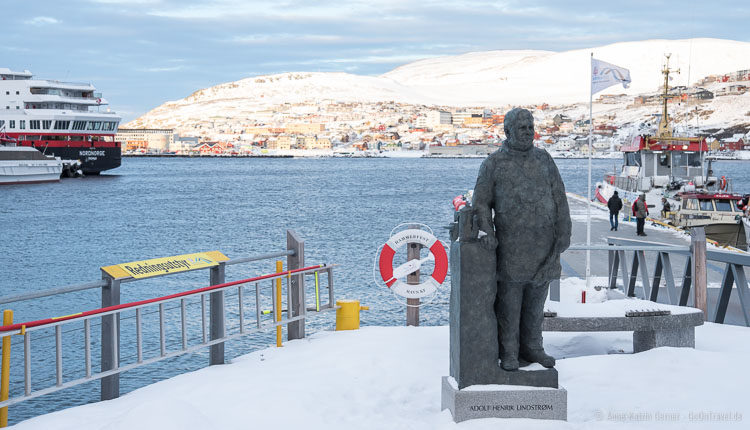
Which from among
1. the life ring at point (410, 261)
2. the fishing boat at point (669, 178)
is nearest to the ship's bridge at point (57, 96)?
the fishing boat at point (669, 178)

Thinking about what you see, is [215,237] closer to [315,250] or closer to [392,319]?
[315,250]

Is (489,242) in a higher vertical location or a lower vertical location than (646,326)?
higher

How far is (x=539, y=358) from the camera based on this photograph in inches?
287

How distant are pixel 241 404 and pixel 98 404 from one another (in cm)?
157

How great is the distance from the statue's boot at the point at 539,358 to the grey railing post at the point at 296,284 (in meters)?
4.17

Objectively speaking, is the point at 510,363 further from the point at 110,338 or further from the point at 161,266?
the point at 161,266

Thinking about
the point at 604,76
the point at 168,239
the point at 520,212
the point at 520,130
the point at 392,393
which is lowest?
the point at 168,239

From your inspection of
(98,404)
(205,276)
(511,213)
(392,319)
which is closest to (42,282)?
(205,276)

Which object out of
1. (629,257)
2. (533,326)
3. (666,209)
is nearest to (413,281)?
(533,326)

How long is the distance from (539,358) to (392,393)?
169cm

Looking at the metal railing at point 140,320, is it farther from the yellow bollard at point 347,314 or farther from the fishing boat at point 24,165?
the fishing boat at point 24,165

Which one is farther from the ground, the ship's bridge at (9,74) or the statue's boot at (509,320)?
the ship's bridge at (9,74)

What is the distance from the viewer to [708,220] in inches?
1284

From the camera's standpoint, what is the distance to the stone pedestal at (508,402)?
283 inches
